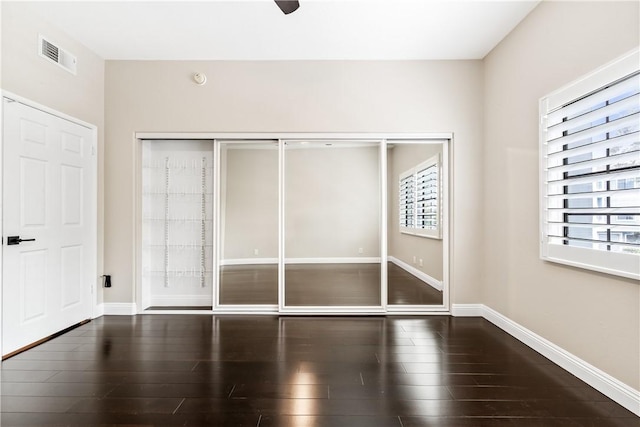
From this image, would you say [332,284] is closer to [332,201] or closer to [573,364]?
[332,201]

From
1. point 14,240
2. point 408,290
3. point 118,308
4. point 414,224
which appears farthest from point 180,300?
point 414,224

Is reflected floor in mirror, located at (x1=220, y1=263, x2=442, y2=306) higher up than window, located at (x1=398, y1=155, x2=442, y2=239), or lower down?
lower down

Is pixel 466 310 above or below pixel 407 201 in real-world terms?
below

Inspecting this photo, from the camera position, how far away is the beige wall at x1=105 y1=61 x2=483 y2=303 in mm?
3783

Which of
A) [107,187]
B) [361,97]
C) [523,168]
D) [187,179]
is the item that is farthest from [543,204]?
[107,187]

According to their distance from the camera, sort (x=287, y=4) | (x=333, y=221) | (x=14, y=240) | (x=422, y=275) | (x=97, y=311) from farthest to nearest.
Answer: (x=422, y=275) → (x=333, y=221) → (x=97, y=311) → (x=14, y=240) → (x=287, y=4)

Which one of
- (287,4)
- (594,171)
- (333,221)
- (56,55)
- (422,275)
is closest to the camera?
(287,4)

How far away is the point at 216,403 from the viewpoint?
1994mm

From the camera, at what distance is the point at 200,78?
148 inches

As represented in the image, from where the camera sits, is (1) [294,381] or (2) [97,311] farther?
(2) [97,311]

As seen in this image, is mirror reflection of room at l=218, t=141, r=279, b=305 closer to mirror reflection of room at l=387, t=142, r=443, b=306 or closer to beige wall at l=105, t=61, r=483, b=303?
beige wall at l=105, t=61, r=483, b=303

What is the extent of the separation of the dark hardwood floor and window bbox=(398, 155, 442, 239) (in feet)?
3.81

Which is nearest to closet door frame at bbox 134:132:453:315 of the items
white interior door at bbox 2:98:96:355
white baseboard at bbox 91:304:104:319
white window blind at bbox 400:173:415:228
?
white window blind at bbox 400:173:415:228

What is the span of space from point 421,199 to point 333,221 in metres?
1.08
